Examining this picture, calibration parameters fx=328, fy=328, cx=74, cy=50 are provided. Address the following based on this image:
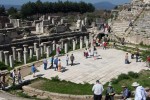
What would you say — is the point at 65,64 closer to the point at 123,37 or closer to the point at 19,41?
the point at 19,41

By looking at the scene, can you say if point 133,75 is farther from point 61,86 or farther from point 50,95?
point 50,95

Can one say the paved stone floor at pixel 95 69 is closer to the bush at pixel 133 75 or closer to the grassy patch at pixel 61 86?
the grassy patch at pixel 61 86

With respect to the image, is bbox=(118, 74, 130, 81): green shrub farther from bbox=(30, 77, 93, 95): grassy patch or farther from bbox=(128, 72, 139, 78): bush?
bbox=(30, 77, 93, 95): grassy patch

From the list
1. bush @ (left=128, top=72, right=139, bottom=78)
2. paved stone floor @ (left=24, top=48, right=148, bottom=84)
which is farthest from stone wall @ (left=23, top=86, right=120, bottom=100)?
bush @ (left=128, top=72, right=139, bottom=78)

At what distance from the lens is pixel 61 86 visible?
21.0 m

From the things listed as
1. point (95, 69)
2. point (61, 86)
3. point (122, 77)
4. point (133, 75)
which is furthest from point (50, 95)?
point (95, 69)

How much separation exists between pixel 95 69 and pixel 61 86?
547 cm

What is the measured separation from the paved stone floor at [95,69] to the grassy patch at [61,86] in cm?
106

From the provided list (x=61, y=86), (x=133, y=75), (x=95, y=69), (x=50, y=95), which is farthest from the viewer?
(x=95, y=69)

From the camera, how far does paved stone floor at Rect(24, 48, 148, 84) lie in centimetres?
2345

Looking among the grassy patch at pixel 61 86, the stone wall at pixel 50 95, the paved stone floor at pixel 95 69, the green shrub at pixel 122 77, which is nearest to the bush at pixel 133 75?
the green shrub at pixel 122 77

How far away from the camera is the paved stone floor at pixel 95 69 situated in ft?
76.9

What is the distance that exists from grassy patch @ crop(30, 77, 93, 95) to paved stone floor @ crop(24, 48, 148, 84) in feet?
3.49

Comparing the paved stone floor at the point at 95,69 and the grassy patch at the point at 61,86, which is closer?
the grassy patch at the point at 61,86
